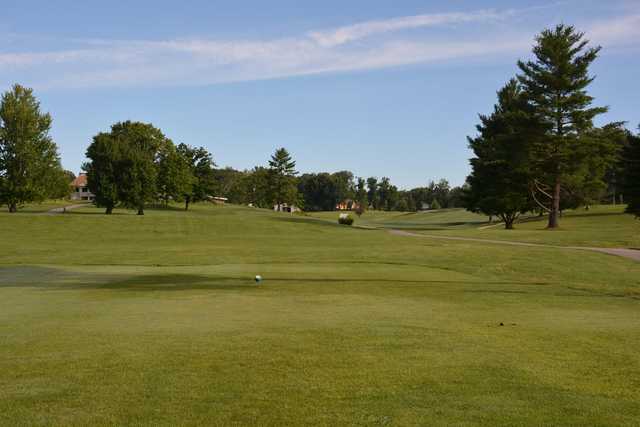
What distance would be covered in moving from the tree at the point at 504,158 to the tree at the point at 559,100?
1.30 m

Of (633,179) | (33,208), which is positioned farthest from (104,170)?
(633,179)

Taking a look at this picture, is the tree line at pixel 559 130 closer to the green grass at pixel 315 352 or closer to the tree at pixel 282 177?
the green grass at pixel 315 352

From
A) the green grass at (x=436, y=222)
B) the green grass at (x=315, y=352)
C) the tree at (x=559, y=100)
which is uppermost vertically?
the tree at (x=559, y=100)

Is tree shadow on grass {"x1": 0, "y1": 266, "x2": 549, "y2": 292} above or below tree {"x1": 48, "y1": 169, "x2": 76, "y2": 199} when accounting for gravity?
below

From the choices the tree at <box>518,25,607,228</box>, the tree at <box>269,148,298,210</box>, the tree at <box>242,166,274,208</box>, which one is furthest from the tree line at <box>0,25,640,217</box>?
the tree at <box>242,166,274,208</box>

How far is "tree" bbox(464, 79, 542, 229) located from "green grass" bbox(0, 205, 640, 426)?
1531 inches

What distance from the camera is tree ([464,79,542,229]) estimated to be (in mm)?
56125

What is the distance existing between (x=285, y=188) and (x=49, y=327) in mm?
112283

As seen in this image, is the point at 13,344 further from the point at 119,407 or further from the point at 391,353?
the point at 391,353

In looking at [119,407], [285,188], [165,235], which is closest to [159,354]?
[119,407]

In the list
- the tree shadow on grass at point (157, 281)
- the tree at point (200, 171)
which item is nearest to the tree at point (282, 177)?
the tree at point (200, 171)

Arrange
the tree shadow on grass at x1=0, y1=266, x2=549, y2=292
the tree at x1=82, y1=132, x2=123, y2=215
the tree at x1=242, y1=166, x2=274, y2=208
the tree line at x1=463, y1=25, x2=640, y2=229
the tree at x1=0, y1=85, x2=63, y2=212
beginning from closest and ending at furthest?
the tree shadow on grass at x1=0, y1=266, x2=549, y2=292 → the tree line at x1=463, y1=25, x2=640, y2=229 → the tree at x1=0, y1=85, x2=63, y2=212 → the tree at x1=82, y1=132, x2=123, y2=215 → the tree at x1=242, y1=166, x2=274, y2=208

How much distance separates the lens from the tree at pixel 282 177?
120 meters

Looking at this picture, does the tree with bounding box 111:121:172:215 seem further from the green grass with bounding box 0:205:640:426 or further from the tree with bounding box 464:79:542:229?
the green grass with bounding box 0:205:640:426
